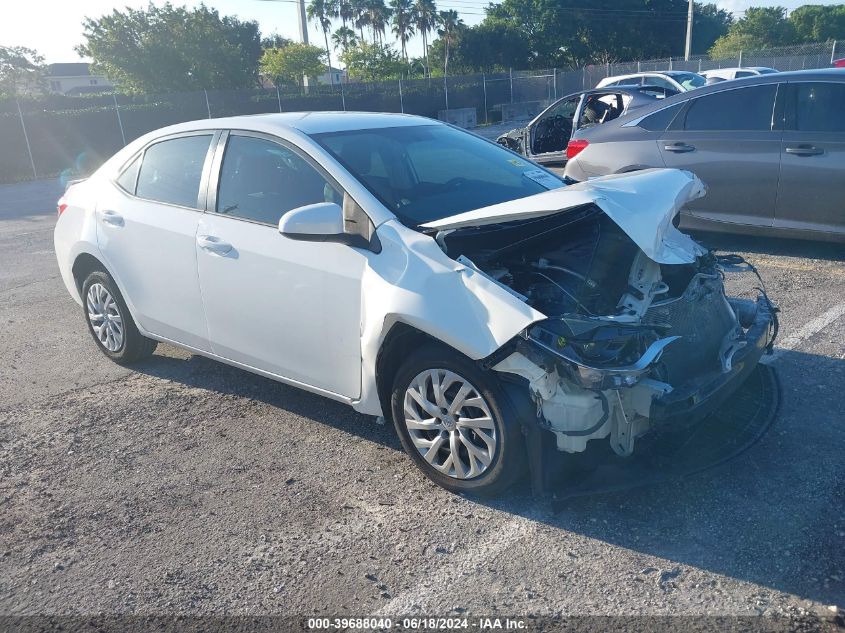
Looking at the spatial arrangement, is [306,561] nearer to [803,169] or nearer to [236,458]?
[236,458]

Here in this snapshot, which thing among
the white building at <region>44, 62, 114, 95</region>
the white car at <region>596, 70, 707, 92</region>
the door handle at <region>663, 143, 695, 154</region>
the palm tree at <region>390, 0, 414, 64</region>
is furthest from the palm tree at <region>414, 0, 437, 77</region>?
the door handle at <region>663, 143, 695, 154</region>

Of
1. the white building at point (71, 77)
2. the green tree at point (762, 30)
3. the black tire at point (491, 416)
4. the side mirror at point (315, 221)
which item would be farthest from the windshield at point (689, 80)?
the white building at point (71, 77)

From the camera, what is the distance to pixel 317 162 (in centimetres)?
416

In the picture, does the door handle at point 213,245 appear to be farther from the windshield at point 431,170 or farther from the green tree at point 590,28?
the green tree at point 590,28

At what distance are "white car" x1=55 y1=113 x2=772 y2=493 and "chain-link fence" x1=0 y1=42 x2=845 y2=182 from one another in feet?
75.0

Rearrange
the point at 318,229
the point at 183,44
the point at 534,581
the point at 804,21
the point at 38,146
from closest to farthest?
1. the point at 534,581
2. the point at 318,229
3. the point at 38,146
4. the point at 183,44
5. the point at 804,21

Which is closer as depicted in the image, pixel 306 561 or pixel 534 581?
pixel 534 581

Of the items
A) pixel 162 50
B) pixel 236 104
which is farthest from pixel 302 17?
pixel 236 104

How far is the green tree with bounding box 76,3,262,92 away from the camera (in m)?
42.0

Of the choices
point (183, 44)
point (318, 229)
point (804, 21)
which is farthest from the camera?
point (804, 21)

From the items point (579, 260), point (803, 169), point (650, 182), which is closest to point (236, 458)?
point (579, 260)

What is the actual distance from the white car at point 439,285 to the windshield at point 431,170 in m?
0.02

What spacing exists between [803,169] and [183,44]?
41.6 metres

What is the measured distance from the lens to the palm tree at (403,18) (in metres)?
86.2
